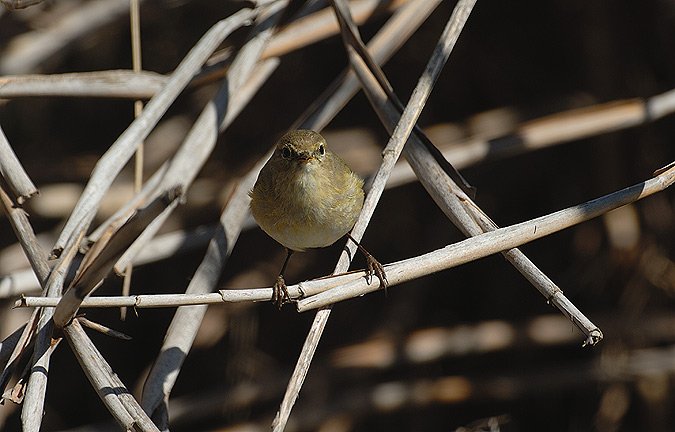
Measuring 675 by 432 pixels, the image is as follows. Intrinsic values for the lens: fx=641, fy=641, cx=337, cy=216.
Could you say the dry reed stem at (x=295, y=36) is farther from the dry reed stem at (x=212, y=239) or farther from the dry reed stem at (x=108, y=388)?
the dry reed stem at (x=108, y=388)

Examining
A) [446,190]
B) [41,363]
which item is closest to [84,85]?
[41,363]

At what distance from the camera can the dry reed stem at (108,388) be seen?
1.58m

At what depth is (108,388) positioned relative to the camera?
1599mm

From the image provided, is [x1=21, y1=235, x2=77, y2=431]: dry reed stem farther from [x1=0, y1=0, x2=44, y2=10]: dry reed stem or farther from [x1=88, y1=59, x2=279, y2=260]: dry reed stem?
[x1=0, y1=0, x2=44, y2=10]: dry reed stem

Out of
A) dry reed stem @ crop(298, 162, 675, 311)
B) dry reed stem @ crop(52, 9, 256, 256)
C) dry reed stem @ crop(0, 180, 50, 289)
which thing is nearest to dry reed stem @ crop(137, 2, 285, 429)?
dry reed stem @ crop(52, 9, 256, 256)

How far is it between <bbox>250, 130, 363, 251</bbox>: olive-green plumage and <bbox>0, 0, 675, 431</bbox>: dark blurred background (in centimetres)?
130

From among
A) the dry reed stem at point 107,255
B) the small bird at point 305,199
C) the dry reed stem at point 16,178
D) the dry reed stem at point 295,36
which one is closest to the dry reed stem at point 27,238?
the dry reed stem at point 16,178

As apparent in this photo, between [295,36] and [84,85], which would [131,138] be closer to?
[84,85]

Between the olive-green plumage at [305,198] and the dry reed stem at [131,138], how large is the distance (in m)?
0.42

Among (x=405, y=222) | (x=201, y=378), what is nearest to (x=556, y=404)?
(x=405, y=222)

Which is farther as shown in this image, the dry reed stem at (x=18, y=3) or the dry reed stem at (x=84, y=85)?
the dry reed stem at (x=84, y=85)

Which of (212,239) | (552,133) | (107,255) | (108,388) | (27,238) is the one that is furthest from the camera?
(552,133)

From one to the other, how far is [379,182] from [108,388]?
0.91 m

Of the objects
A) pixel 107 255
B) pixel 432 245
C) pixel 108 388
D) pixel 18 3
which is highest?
pixel 432 245
